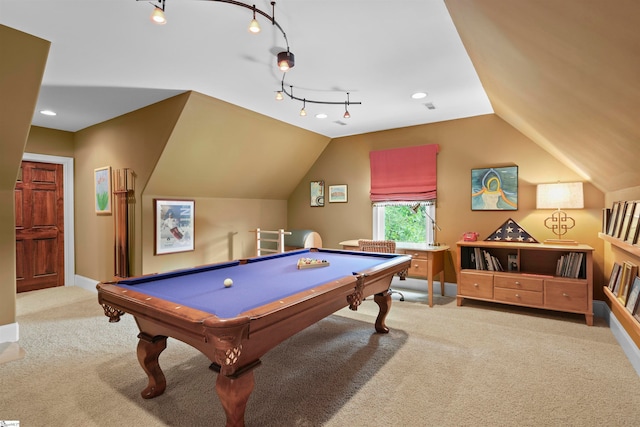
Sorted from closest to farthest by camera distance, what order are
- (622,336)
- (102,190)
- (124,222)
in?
(622,336), (124,222), (102,190)

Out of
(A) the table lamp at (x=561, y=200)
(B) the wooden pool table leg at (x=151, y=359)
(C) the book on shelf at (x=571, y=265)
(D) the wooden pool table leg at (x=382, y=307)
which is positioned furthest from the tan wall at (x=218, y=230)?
(C) the book on shelf at (x=571, y=265)

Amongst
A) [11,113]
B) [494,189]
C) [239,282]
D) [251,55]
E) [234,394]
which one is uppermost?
[251,55]

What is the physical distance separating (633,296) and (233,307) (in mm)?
2824

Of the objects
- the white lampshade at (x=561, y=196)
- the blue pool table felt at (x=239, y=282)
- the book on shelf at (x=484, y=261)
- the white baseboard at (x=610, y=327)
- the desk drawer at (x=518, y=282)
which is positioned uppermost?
the white lampshade at (x=561, y=196)

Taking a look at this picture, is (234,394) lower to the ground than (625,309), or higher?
lower

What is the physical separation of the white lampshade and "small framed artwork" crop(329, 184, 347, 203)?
111 inches

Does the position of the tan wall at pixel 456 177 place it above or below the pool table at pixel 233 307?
above

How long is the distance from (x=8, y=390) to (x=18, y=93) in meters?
2.20

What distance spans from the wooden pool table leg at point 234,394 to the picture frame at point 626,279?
2.87 metres

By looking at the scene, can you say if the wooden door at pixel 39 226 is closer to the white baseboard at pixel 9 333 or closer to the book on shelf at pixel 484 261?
the white baseboard at pixel 9 333

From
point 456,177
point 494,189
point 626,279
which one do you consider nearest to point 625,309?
point 626,279

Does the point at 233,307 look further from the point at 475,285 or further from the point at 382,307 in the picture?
the point at 475,285

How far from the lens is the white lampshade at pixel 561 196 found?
3547 mm

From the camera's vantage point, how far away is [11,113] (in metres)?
2.67
